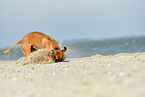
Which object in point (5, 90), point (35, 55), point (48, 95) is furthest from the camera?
point (35, 55)

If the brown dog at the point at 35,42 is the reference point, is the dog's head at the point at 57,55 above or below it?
below

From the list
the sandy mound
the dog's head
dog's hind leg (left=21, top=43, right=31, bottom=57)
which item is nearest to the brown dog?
dog's hind leg (left=21, top=43, right=31, bottom=57)

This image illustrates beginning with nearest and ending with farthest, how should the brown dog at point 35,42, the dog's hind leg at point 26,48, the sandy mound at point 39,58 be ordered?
1. the sandy mound at point 39,58
2. the brown dog at point 35,42
3. the dog's hind leg at point 26,48

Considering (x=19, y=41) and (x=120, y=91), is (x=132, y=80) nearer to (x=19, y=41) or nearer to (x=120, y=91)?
(x=120, y=91)

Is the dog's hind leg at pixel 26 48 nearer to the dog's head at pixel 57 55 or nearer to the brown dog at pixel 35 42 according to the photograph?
the brown dog at pixel 35 42

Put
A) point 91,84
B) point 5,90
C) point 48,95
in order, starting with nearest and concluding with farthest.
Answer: point 48,95, point 91,84, point 5,90

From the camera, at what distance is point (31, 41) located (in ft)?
31.8

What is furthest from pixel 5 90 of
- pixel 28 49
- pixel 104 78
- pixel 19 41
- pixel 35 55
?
pixel 19 41

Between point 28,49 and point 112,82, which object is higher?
point 28,49

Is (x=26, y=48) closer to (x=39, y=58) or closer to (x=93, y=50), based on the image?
(x=39, y=58)

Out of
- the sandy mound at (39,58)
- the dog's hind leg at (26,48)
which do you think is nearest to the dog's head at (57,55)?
the sandy mound at (39,58)

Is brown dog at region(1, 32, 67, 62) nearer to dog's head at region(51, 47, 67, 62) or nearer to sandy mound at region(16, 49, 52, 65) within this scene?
sandy mound at region(16, 49, 52, 65)

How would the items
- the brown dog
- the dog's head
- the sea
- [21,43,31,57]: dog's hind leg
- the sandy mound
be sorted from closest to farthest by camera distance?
1. the dog's head
2. the sandy mound
3. the brown dog
4. [21,43,31,57]: dog's hind leg
5. the sea

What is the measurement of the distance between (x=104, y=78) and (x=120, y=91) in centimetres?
62
